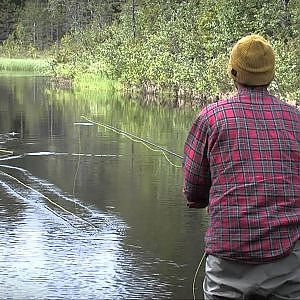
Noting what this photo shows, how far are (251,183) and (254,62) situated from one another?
46 cm

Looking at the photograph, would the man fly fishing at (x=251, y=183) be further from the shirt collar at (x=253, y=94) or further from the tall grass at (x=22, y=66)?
the tall grass at (x=22, y=66)

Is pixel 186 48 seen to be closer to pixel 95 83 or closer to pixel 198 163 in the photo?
pixel 95 83

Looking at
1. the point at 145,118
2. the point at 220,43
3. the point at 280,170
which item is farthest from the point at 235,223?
the point at 220,43

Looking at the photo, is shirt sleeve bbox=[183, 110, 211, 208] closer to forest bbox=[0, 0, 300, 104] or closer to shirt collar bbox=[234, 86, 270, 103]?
shirt collar bbox=[234, 86, 270, 103]

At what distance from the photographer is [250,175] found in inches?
106

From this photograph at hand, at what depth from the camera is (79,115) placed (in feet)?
67.2

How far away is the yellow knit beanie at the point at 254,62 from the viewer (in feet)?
9.08

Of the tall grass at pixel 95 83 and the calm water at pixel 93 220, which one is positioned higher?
the tall grass at pixel 95 83

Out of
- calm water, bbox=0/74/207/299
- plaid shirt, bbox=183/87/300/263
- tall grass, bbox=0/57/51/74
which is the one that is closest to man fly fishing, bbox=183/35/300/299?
plaid shirt, bbox=183/87/300/263

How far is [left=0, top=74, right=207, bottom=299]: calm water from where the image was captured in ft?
20.2

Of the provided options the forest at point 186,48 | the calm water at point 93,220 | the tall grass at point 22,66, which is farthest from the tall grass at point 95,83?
the calm water at point 93,220

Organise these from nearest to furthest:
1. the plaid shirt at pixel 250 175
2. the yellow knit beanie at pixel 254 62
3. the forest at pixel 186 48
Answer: the plaid shirt at pixel 250 175 < the yellow knit beanie at pixel 254 62 < the forest at pixel 186 48

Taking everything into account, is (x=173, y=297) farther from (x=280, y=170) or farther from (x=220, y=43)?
(x=220, y=43)

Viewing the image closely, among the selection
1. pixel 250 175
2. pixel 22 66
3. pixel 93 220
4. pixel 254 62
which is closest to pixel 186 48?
pixel 93 220
